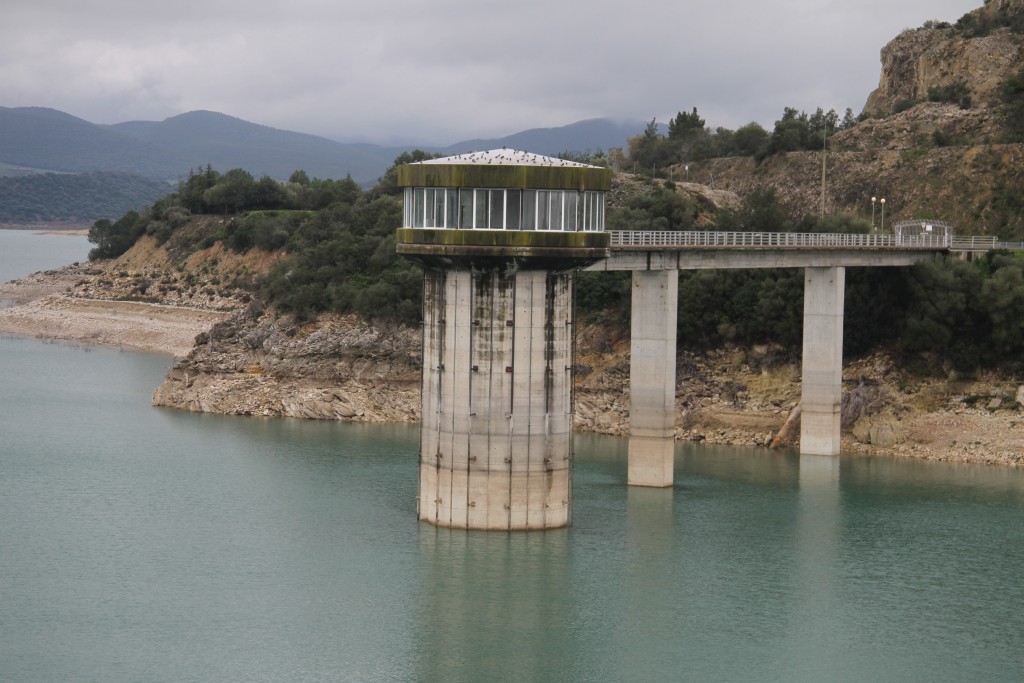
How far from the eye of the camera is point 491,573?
51.2 m

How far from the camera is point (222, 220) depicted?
146500 mm

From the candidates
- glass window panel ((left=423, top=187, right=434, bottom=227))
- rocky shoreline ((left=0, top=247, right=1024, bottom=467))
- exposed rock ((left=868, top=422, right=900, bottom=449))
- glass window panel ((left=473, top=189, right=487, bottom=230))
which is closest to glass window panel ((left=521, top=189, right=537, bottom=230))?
glass window panel ((left=473, top=189, right=487, bottom=230))

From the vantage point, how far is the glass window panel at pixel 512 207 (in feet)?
173

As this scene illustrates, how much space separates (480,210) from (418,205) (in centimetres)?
237

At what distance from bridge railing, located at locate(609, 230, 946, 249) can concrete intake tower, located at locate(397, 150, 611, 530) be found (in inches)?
328

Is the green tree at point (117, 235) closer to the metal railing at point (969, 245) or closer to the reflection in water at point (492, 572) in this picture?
the reflection in water at point (492, 572)

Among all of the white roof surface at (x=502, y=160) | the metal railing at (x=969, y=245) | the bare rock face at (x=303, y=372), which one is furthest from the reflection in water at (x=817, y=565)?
the bare rock face at (x=303, y=372)

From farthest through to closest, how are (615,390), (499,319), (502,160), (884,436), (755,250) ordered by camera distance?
(615,390)
(884,436)
(755,250)
(502,160)
(499,319)

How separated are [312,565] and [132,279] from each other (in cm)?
9826

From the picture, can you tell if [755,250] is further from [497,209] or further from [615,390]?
[497,209]

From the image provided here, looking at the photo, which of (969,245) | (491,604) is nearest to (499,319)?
(491,604)

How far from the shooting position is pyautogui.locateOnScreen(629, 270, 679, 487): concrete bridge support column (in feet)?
212

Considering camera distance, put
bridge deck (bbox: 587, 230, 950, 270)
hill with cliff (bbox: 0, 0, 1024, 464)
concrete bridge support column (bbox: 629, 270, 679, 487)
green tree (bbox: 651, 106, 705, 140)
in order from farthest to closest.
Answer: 1. green tree (bbox: 651, 106, 705, 140)
2. hill with cliff (bbox: 0, 0, 1024, 464)
3. concrete bridge support column (bbox: 629, 270, 679, 487)
4. bridge deck (bbox: 587, 230, 950, 270)

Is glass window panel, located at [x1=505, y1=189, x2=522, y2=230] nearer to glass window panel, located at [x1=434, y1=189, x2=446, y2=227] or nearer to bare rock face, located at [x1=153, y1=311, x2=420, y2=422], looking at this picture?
glass window panel, located at [x1=434, y1=189, x2=446, y2=227]
